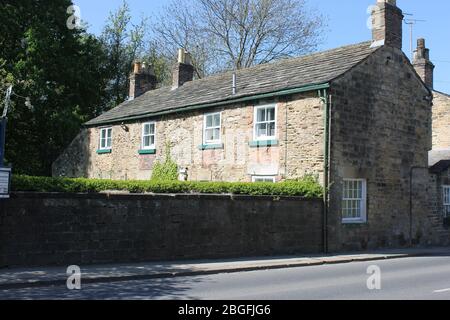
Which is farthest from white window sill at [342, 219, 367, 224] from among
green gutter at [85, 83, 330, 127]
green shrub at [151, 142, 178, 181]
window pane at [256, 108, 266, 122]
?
green shrub at [151, 142, 178, 181]

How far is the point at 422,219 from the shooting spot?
2122cm

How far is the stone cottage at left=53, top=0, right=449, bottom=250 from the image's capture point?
18.1m

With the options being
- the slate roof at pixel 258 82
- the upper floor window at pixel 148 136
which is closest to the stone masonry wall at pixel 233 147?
the upper floor window at pixel 148 136

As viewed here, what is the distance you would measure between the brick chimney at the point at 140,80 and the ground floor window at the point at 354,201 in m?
17.6

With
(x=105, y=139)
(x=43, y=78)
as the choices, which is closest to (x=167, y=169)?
(x=105, y=139)

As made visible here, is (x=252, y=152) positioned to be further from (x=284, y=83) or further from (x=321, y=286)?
(x=321, y=286)

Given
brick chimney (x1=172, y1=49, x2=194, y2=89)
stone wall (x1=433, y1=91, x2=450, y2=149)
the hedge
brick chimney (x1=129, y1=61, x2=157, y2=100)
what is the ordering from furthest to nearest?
brick chimney (x1=129, y1=61, x2=157, y2=100) → brick chimney (x1=172, y1=49, x2=194, y2=89) → stone wall (x1=433, y1=91, x2=450, y2=149) → the hedge

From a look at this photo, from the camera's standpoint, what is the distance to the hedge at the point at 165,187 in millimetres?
12641

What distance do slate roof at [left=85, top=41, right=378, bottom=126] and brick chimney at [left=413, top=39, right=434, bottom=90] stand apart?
7614mm

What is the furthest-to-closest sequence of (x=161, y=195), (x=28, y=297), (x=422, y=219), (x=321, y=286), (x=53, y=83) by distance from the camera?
(x=53, y=83)
(x=422, y=219)
(x=161, y=195)
(x=321, y=286)
(x=28, y=297)

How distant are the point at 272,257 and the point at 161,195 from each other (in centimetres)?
396

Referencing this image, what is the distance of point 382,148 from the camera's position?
64.6 feet

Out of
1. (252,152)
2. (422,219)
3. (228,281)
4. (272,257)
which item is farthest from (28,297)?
(422,219)

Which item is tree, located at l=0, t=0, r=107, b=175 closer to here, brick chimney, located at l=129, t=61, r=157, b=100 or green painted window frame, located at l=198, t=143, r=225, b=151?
brick chimney, located at l=129, t=61, r=157, b=100
